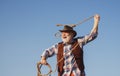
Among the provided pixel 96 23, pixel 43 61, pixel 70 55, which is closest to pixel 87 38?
pixel 96 23

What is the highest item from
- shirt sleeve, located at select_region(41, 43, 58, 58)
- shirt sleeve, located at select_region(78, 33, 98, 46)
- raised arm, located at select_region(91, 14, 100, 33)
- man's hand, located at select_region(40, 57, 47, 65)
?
raised arm, located at select_region(91, 14, 100, 33)

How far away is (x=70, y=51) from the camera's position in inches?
450

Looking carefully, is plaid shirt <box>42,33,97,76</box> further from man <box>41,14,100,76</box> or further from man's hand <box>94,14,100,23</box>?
man's hand <box>94,14,100,23</box>

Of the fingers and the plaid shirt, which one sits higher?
the fingers

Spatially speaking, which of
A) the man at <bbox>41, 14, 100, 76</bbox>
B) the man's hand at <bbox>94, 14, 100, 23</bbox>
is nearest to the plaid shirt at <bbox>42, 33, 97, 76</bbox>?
the man at <bbox>41, 14, 100, 76</bbox>

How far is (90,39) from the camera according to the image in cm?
1138

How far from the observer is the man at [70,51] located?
37.2 ft

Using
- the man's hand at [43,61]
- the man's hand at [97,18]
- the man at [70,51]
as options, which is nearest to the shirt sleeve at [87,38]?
the man at [70,51]

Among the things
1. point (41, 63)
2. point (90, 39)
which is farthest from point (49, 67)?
point (90, 39)

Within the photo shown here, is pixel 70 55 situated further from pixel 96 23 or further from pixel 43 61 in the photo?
pixel 96 23

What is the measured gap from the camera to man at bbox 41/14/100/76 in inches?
446

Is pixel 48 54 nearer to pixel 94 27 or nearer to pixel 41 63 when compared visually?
pixel 41 63

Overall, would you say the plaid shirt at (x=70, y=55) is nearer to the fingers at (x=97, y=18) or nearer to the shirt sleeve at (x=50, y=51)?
the shirt sleeve at (x=50, y=51)

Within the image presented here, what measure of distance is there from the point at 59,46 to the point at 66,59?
31 cm
